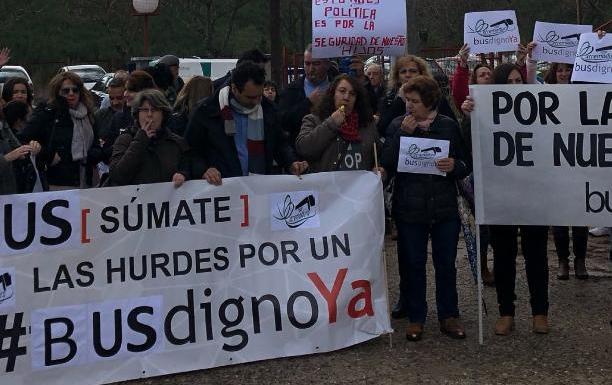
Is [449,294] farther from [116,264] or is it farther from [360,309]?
[116,264]

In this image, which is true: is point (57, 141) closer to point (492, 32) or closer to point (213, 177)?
point (213, 177)

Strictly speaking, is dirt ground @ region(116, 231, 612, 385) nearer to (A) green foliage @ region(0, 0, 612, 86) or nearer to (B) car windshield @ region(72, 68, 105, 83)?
(B) car windshield @ region(72, 68, 105, 83)

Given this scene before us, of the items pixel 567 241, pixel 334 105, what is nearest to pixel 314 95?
pixel 334 105

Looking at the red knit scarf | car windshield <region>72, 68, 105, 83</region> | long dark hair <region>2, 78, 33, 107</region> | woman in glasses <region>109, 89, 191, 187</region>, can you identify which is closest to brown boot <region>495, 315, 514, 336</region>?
the red knit scarf

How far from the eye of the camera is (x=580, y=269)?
7.19 metres

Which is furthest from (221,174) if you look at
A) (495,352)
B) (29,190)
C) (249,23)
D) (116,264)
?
(249,23)

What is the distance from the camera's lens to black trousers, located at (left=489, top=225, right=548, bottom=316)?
5.66 m

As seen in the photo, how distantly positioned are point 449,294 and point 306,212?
3.55 ft

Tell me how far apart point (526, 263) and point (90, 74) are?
25231 mm

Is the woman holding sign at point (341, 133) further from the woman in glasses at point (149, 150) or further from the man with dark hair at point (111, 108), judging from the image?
the man with dark hair at point (111, 108)

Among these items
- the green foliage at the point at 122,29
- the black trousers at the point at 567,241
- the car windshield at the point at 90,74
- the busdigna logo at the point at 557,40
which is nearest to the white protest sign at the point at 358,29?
the busdigna logo at the point at 557,40

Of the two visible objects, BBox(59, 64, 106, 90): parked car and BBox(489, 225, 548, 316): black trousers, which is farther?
BBox(59, 64, 106, 90): parked car

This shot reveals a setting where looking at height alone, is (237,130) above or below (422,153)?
above

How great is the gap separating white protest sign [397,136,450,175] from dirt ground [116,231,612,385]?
1.09 meters
